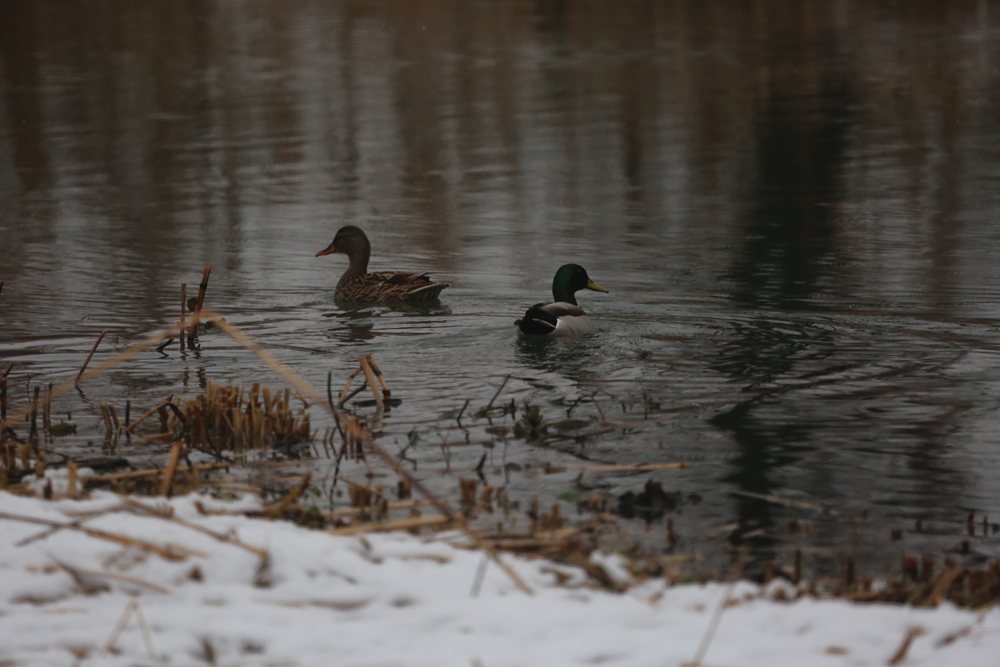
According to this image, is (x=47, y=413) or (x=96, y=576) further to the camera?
(x=47, y=413)

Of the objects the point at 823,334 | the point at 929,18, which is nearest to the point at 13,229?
the point at 823,334

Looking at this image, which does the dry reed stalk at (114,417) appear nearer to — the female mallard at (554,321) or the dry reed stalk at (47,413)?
the dry reed stalk at (47,413)

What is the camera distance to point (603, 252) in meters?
15.0

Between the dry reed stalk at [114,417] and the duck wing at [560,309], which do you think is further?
the duck wing at [560,309]

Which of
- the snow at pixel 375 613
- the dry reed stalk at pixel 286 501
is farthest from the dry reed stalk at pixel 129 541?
the dry reed stalk at pixel 286 501

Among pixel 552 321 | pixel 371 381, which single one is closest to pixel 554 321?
pixel 552 321

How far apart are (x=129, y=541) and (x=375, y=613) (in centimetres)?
104

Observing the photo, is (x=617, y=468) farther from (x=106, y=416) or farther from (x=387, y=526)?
(x=106, y=416)

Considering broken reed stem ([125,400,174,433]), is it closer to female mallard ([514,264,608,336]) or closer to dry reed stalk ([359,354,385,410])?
dry reed stalk ([359,354,385,410])

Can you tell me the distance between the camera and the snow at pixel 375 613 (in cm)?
450

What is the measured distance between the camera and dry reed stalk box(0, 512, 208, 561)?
5.04 m

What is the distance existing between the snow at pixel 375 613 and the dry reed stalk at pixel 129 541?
0.10 ft

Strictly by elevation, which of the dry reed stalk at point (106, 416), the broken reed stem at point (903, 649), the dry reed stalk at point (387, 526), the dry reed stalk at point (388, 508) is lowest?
the broken reed stem at point (903, 649)

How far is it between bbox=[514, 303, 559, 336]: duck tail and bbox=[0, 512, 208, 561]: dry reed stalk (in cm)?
580
